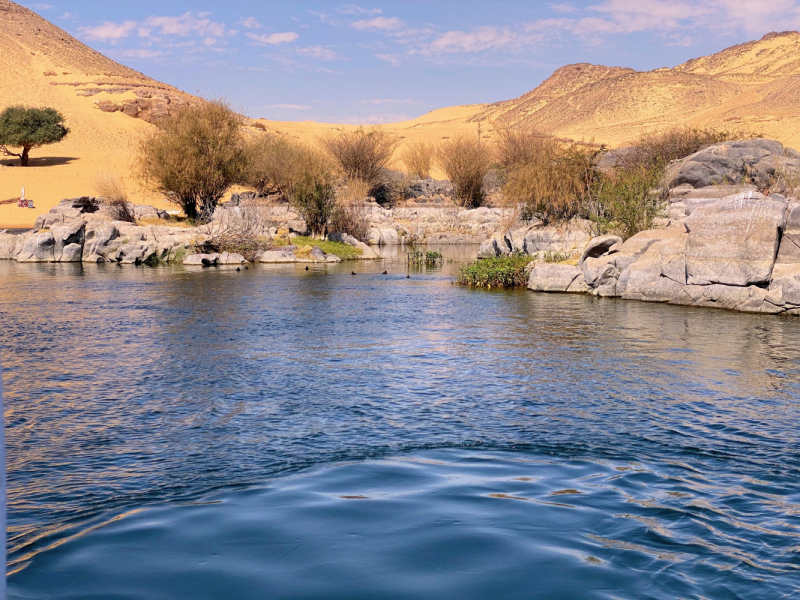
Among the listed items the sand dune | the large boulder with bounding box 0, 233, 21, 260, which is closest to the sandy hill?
the sand dune

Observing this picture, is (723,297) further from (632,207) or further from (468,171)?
(468,171)

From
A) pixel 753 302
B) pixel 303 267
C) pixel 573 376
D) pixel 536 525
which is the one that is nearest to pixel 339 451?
pixel 536 525

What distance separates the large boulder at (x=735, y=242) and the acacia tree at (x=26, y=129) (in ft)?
165

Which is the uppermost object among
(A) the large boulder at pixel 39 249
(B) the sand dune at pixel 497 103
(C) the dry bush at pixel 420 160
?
(B) the sand dune at pixel 497 103

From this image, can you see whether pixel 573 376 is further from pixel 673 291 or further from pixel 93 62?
pixel 93 62

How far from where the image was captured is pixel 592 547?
3.99 m

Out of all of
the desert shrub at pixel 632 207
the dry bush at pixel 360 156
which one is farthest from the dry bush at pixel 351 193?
the desert shrub at pixel 632 207

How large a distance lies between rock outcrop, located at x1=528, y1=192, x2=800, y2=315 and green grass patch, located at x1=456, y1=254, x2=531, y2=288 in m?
2.93

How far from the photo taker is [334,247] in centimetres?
2830

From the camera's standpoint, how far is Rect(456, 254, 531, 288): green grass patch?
1834cm

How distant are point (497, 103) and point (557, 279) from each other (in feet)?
322

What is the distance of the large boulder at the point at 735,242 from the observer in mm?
13211

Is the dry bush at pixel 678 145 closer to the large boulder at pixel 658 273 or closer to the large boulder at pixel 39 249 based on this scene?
the large boulder at pixel 658 273

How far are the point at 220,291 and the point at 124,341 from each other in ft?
21.8
